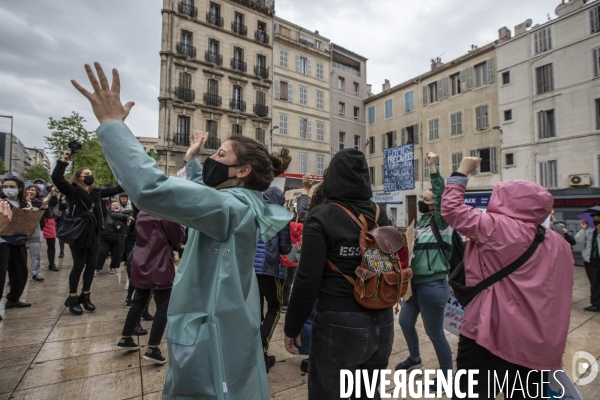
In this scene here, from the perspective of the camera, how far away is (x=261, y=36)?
2561cm

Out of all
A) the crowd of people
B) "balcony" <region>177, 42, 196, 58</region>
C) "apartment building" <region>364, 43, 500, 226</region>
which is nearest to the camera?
the crowd of people

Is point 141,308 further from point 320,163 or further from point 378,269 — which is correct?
point 320,163

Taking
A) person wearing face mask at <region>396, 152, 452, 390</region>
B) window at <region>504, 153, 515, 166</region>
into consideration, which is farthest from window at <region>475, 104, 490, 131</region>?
person wearing face mask at <region>396, 152, 452, 390</region>

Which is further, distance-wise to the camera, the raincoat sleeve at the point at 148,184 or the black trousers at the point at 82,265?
the black trousers at the point at 82,265

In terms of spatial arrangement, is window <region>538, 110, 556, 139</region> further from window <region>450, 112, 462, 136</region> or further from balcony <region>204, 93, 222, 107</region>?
balcony <region>204, 93, 222, 107</region>

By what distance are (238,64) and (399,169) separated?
741 inches

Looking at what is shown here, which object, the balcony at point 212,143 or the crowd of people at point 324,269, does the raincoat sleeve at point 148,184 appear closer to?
the crowd of people at point 324,269

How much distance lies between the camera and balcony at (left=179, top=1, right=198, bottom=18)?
877 inches

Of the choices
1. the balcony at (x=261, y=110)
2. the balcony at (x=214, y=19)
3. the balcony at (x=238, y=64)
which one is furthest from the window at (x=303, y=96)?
the balcony at (x=214, y=19)

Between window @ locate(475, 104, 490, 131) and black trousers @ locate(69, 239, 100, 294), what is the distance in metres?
23.1

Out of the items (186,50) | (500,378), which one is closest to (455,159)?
(186,50)

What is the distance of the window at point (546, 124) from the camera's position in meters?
18.5

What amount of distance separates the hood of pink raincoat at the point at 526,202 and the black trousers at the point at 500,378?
0.85 meters

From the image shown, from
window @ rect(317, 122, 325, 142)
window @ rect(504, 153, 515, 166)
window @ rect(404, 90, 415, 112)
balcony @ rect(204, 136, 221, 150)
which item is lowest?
window @ rect(504, 153, 515, 166)
